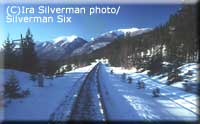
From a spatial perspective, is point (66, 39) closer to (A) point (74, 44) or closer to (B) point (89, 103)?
(A) point (74, 44)

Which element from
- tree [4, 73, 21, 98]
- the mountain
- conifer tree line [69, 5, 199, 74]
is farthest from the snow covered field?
the mountain

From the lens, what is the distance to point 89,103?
37.8 ft

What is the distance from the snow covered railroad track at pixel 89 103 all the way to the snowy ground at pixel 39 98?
35 centimetres

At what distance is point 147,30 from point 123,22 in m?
0.56

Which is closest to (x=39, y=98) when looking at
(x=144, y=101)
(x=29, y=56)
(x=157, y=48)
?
(x=29, y=56)

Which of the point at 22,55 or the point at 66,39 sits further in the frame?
the point at 22,55

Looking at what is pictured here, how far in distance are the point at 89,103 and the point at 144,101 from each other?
1.16m

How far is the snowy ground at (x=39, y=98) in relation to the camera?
1023 centimetres

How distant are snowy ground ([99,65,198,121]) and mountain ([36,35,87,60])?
992mm

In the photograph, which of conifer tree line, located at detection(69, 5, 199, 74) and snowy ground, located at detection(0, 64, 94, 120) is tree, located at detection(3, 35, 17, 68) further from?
conifer tree line, located at detection(69, 5, 199, 74)

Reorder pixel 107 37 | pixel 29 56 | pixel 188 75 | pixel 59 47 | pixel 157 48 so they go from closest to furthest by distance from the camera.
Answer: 1. pixel 188 75
2. pixel 107 37
3. pixel 59 47
4. pixel 29 56
5. pixel 157 48

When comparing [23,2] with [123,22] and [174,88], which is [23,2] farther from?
[174,88]

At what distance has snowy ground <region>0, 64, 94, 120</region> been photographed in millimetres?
10227

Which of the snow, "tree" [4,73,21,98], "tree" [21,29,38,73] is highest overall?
the snow
